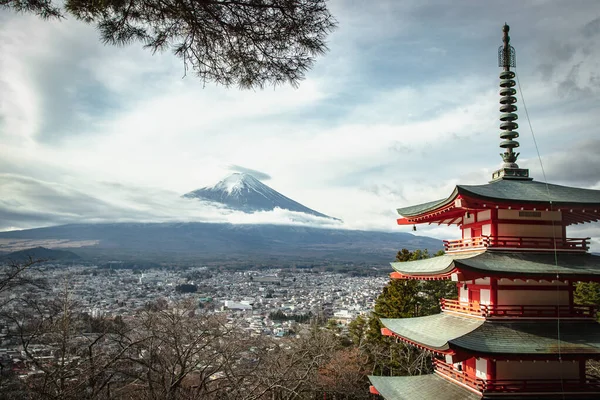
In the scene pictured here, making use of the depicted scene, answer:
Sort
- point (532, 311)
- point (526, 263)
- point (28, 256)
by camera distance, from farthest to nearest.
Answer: point (532, 311), point (526, 263), point (28, 256)

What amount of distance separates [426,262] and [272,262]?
393 feet

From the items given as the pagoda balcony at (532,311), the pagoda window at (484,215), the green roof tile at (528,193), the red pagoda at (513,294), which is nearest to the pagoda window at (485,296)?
the red pagoda at (513,294)

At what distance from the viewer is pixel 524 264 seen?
9.35 metres

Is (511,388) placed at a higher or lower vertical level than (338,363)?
higher

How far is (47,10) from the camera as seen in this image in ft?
16.8

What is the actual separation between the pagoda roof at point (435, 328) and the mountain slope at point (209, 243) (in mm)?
112788

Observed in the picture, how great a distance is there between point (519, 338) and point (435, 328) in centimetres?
205

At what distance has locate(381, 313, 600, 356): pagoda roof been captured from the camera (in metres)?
8.71

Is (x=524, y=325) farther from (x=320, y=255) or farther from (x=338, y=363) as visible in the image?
A: (x=320, y=255)

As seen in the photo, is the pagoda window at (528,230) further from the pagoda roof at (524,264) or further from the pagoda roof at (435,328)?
the pagoda roof at (435,328)

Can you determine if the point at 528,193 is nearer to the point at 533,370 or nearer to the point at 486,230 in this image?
the point at 486,230

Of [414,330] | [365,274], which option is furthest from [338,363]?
[365,274]

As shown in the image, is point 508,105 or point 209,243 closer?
point 508,105

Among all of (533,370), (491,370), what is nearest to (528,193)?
(533,370)
